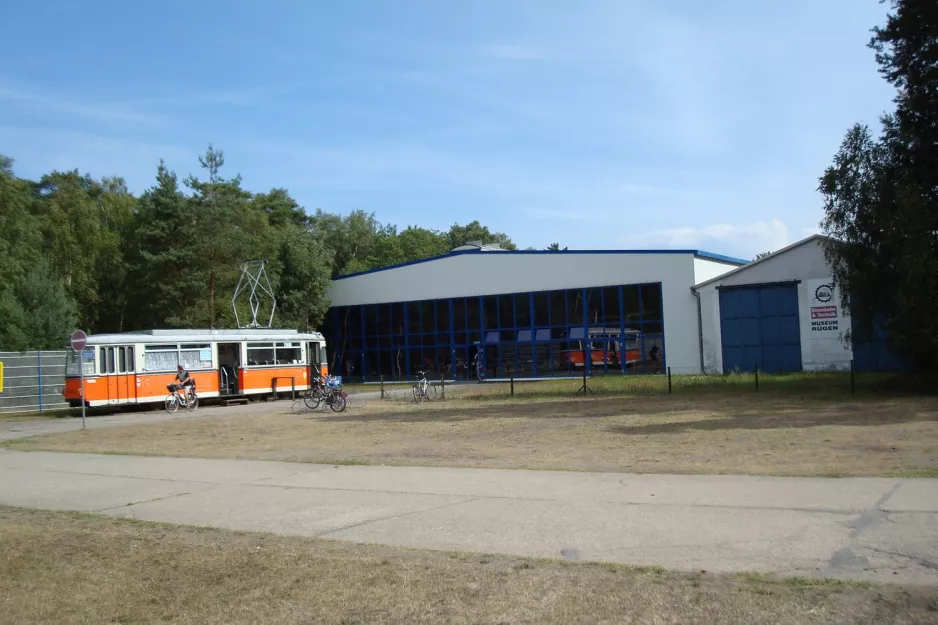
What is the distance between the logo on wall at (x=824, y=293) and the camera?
124 ft

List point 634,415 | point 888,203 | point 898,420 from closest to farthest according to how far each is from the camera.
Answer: point 898,420 < point 634,415 < point 888,203

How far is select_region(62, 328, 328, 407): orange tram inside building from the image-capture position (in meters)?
30.0

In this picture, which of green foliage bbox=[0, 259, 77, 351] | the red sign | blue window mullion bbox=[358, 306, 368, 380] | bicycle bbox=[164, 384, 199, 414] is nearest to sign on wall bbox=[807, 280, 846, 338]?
the red sign

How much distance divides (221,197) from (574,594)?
159 feet

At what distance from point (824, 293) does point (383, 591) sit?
36.7m

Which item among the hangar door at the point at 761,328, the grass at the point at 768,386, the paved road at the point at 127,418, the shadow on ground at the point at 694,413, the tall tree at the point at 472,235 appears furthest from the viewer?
the tall tree at the point at 472,235

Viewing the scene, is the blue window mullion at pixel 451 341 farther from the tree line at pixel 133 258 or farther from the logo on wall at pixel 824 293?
the logo on wall at pixel 824 293

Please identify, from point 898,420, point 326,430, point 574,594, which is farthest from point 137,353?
point 574,594

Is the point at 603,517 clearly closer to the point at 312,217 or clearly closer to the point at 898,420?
the point at 898,420

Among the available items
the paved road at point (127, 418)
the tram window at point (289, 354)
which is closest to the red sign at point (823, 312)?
the paved road at point (127, 418)

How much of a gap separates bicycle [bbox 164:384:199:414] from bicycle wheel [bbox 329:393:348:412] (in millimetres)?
7285

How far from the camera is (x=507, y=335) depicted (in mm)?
48750

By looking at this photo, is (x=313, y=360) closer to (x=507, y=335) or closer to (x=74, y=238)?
(x=507, y=335)

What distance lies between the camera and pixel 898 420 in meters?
17.1
